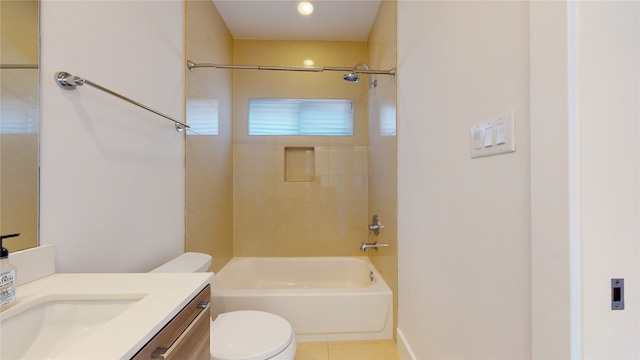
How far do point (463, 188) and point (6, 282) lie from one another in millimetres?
1397

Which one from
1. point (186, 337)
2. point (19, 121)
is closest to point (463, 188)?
point (186, 337)

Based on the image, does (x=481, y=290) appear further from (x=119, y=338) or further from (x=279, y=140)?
(x=279, y=140)

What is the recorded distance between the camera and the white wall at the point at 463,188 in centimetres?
76

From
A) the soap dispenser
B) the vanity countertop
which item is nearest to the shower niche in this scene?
the vanity countertop

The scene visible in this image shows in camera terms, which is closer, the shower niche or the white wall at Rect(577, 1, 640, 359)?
the white wall at Rect(577, 1, 640, 359)

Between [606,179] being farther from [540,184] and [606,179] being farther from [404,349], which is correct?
[404,349]

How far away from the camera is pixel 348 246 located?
108 inches

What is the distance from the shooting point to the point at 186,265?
136cm

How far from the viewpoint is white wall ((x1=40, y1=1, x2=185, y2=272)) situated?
893mm

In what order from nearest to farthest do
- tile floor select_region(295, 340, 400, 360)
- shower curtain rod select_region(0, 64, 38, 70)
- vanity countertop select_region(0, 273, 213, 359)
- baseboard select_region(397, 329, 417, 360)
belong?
1. vanity countertop select_region(0, 273, 213, 359)
2. shower curtain rod select_region(0, 64, 38, 70)
3. baseboard select_region(397, 329, 417, 360)
4. tile floor select_region(295, 340, 400, 360)

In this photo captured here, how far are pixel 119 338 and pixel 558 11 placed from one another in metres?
1.18

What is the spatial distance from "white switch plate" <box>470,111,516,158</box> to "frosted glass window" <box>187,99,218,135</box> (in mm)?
1658

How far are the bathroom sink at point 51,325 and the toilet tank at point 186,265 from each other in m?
0.50

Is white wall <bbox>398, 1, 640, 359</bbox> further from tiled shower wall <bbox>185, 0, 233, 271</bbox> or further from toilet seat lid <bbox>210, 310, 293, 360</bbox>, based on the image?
tiled shower wall <bbox>185, 0, 233, 271</bbox>
